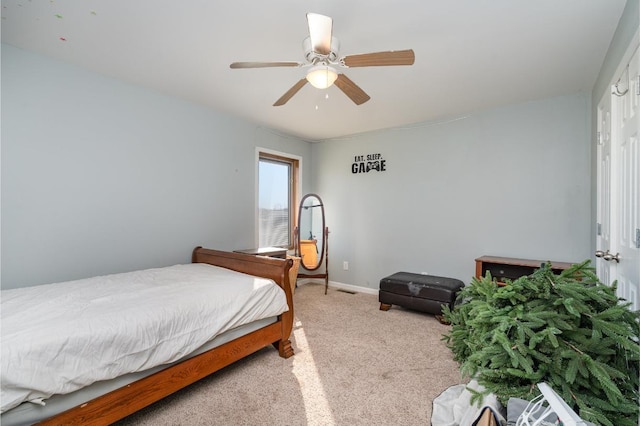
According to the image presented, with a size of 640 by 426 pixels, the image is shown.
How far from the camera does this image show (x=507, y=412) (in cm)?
115

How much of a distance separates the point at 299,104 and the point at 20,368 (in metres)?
2.95

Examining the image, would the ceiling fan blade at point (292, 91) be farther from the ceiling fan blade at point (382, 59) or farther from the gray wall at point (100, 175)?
the gray wall at point (100, 175)

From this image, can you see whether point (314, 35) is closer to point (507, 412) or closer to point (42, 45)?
point (507, 412)

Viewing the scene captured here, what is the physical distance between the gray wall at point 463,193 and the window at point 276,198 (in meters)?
0.53

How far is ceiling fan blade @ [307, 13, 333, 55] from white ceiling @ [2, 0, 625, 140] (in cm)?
26

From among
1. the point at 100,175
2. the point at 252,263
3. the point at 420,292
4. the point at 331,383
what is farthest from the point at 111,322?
the point at 420,292

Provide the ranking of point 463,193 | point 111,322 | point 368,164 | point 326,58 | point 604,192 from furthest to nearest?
1. point 368,164
2. point 463,193
3. point 604,192
4. point 326,58
5. point 111,322

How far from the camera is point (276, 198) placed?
456cm

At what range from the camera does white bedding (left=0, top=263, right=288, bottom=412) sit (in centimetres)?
129

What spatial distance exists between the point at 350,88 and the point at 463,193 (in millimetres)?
2302

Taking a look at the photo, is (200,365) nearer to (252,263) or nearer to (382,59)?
(252,263)

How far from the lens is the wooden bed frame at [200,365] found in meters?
1.47

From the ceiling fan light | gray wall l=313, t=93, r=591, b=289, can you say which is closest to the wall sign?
gray wall l=313, t=93, r=591, b=289

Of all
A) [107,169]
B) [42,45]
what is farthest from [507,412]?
[42,45]
